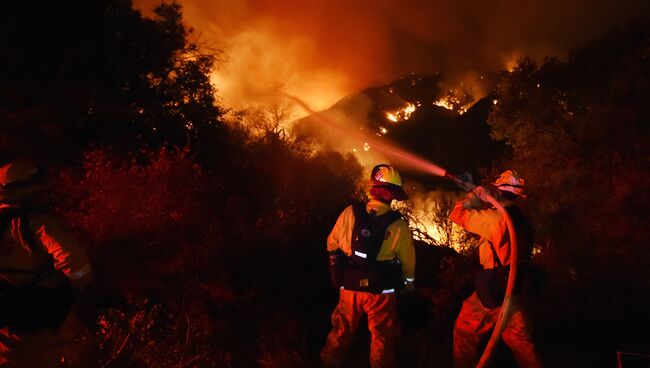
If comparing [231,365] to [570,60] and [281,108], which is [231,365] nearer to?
[570,60]

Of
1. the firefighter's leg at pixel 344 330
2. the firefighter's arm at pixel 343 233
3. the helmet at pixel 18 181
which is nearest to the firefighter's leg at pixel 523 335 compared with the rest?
the firefighter's leg at pixel 344 330

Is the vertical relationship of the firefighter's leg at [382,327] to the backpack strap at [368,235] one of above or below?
below

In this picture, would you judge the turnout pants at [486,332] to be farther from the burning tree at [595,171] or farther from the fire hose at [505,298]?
the burning tree at [595,171]

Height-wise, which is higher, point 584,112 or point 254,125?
point 254,125

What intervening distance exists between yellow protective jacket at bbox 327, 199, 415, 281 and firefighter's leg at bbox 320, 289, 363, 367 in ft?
1.65

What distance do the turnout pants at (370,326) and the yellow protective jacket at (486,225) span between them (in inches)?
40.2

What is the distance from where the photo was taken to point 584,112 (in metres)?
14.7

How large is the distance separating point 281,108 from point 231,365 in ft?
85.9

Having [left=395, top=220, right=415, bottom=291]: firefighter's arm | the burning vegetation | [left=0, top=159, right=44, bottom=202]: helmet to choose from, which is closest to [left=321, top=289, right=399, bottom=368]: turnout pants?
[left=395, top=220, right=415, bottom=291]: firefighter's arm

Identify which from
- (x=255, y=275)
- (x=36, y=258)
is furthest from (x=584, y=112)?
(x=36, y=258)

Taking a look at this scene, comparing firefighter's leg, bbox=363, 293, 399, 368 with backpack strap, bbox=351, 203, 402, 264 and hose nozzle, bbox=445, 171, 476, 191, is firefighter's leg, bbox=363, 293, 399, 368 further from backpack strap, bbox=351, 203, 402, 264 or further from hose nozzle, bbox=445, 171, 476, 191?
hose nozzle, bbox=445, 171, 476, 191

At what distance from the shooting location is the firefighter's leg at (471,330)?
153 inches

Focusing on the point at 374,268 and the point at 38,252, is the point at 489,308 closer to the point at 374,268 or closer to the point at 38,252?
the point at 374,268

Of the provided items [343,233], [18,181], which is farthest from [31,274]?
[343,233]
